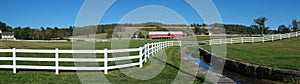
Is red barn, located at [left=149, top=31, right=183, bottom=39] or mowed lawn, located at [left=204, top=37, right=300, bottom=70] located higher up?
red barn, located at [left=149, top=31, right=183, bottom=39]

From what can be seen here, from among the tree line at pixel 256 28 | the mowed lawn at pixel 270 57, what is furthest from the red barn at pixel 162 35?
the mowed lawn at pixel 270 57

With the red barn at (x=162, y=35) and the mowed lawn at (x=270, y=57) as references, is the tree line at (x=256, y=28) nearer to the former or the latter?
the red barn at (x=162, y=35)

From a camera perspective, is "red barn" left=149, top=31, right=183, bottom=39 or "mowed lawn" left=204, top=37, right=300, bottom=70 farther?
"red barn" left=149, top=31, right=183, bottom=39

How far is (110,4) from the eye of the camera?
44.4 ft

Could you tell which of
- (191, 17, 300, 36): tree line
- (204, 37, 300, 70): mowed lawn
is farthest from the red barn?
(204, 37, 300, 70): mowed lawn

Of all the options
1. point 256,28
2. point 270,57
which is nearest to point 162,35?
point 256,28

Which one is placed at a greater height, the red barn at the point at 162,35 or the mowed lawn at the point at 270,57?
the red barn at the point at 162,35

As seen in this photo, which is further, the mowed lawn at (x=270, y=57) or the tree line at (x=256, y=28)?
the tree line at (x=256, y=28)

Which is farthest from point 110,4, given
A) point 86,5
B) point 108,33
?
point 108,33

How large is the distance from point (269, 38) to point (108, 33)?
47078 mm

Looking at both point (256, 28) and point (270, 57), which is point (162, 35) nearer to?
point (256, 28)

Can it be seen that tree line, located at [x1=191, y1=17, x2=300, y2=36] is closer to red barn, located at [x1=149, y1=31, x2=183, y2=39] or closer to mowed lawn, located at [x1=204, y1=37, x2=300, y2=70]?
red barn, located at [x1=149, y1=31, x2=183, y2=39]

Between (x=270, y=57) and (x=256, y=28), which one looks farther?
(x=256, y=28)

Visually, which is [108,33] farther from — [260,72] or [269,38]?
[260,72]
